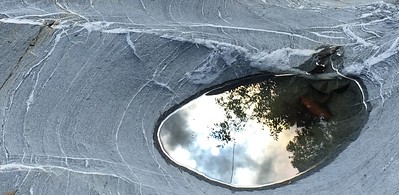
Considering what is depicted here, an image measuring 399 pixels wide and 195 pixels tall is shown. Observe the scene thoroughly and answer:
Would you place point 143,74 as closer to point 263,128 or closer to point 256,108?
point 256,108

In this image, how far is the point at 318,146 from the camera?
500 centimetres

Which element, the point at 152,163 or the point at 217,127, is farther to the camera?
the point at 217,127

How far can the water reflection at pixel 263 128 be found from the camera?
496 cm

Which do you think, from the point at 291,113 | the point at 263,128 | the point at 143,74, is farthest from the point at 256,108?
the point at 143,74

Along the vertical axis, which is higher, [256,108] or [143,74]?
[256,108]

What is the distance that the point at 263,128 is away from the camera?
518 centimetres

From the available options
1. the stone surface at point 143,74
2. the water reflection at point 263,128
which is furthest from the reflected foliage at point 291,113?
the stone surface at point 143,74

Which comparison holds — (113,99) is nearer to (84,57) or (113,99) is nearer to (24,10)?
(84,57)

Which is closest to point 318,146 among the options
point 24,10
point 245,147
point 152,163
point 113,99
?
point 245,147

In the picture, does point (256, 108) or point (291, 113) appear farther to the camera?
point (256, 108)

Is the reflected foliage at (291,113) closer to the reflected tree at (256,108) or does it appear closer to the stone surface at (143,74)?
the reflected tree at (256,108)

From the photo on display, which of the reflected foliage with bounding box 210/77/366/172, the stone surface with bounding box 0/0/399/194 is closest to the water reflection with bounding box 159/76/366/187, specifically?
the reflected foliage with bounding box 210/77/366/172

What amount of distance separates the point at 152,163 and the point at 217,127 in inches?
29.0

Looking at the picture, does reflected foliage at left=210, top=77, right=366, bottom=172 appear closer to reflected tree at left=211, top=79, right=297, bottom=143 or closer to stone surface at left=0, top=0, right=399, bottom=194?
reflected tree at left=211, top=79, right=297, bottom=143
